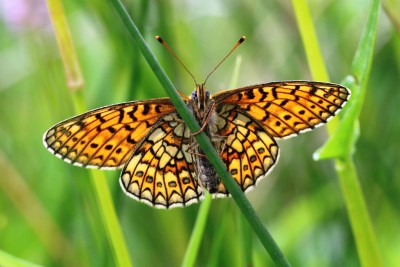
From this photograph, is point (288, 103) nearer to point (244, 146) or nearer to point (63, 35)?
point (244, 146)

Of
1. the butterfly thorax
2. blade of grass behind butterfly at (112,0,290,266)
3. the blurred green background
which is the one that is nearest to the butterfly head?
the butterfly thorax

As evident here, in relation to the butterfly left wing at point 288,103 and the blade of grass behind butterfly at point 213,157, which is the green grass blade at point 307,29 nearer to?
the butterfly left wing at point 288,103

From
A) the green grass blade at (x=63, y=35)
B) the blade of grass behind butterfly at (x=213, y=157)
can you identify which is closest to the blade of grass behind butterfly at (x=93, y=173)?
the green grass blade at (x=63, y=35)

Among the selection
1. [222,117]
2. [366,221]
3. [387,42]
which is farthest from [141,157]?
[387,42]

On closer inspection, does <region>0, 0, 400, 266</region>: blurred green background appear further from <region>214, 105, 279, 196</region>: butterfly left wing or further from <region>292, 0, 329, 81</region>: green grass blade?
<region>292, 0, 329, 81</region>: green grass blade

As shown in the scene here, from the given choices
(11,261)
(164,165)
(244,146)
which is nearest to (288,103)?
(244,146)
